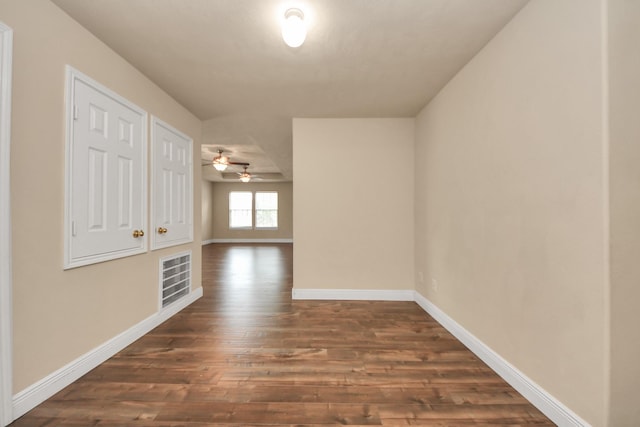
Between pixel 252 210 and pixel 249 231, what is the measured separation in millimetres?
895

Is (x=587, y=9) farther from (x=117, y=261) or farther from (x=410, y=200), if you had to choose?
(x=117, y=261)

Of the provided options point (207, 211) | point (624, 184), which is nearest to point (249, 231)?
point (207, 211)

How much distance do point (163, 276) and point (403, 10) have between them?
325 cm

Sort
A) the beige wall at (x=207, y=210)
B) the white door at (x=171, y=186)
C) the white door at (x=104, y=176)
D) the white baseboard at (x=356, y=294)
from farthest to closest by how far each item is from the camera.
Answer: the beige wall at (x=207, y=210)
the white baseboard at (x=356, y=294)
the white door at (x=171, y=186)
the white door at (x=104, y=176)

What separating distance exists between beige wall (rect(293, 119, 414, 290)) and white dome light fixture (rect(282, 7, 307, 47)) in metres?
1.92

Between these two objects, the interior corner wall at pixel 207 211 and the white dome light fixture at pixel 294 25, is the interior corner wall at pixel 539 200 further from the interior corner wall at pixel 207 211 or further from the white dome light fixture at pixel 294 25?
the interior corner wall at pixel 207 211

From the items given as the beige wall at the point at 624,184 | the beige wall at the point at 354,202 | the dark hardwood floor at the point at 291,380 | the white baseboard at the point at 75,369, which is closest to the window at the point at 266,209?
the beige wall at the point at 354,202

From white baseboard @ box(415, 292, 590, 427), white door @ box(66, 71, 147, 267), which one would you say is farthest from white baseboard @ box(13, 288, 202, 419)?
white baseboard @ box(415, 292, 590, 427)

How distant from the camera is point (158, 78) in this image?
8.72ft

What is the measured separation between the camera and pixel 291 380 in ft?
6.22

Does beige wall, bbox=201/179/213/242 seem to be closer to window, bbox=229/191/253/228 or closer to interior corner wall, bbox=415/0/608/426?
window, bbox=229/191/253/228

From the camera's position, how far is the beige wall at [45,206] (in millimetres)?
1554

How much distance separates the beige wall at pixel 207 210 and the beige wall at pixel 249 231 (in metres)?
0.13

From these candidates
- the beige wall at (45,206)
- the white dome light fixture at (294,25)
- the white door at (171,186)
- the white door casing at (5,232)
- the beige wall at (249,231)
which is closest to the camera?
the white door casing at (5,232)
